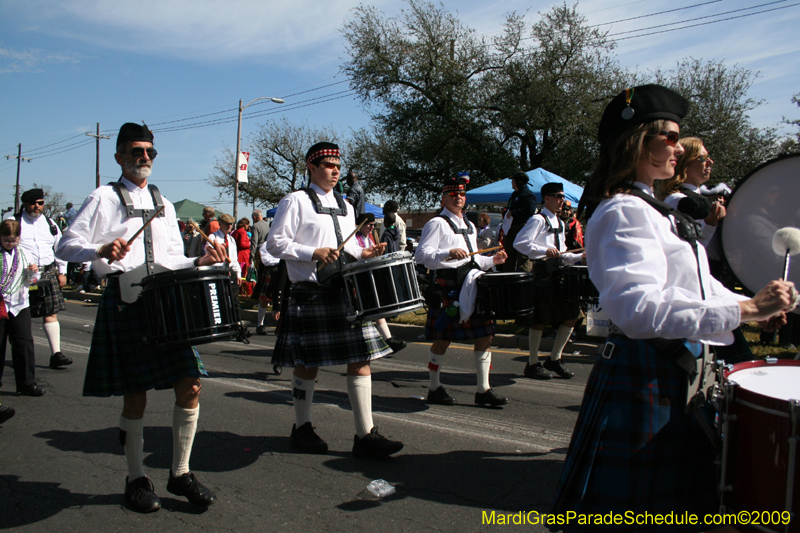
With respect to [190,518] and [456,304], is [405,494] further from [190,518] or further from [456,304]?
[456,304]

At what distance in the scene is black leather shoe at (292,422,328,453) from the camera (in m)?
4.04

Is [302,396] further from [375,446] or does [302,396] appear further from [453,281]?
[453,281]

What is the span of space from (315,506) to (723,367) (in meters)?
2.23

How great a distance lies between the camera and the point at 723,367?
1.83m

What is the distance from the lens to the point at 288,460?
3951 mm

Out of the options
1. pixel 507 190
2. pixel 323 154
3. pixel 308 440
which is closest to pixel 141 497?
pixel 308 440

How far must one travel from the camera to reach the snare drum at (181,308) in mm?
2924

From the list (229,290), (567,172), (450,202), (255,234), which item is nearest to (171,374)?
(229,290)

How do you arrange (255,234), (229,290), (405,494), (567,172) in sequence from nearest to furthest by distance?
(229,290) → (405,494) → (255,234) → (567,172)

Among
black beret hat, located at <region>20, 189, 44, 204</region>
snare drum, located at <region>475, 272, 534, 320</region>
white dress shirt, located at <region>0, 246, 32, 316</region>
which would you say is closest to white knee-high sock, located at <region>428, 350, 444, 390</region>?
snare drum, located at <region>475, 272, 534, 320</region>

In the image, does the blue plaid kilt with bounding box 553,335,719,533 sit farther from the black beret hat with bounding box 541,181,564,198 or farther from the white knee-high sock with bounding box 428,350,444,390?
the black beret hat with bounding box 541,181,564,198

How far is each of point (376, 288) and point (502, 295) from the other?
172 cm

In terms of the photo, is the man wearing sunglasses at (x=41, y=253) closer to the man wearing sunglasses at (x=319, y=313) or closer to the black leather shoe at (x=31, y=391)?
the black leather shoe at (x=31, y=391)

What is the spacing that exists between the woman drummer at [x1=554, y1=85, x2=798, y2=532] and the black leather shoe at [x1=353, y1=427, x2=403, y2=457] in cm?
204
